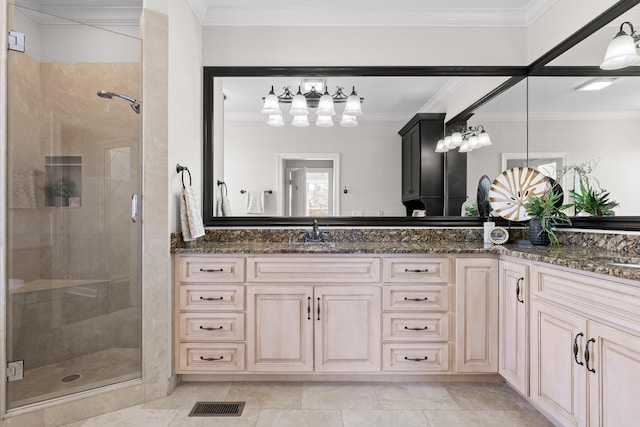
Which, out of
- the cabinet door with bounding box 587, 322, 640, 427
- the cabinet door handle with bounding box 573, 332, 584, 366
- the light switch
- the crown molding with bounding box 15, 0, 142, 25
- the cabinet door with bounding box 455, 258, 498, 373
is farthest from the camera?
the crown molding with bounding box 15, 0, 142, 25

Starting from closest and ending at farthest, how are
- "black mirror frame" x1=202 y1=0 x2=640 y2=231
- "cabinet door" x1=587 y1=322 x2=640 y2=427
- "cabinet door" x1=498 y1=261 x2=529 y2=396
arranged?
1. "cabinet door" x1=587 y1=322 x2=640 y2=427
2. "cabinet door" x1=498 y1=261 x2=529 y2=396
3. "black mirror frame" x1=202 y1=0 x2=640 y2=231

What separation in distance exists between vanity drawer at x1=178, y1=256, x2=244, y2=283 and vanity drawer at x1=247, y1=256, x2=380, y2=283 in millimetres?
75

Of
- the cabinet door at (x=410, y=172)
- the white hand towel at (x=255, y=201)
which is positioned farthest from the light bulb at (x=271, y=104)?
the cabinet door at (x=410, y=172)

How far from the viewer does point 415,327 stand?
2297mm

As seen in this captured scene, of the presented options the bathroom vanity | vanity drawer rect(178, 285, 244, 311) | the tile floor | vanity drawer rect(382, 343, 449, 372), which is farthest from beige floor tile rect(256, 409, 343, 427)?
vanity drawer rect(178, 285, 244, 311)

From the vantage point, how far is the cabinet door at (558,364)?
5.23 ft

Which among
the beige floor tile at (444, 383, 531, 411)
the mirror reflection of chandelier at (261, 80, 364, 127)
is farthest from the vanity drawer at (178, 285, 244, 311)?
the beige floor tile at (444, 383, 531, 411)

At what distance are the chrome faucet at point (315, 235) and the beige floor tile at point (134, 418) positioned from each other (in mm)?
1372

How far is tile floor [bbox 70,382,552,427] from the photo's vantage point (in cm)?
195

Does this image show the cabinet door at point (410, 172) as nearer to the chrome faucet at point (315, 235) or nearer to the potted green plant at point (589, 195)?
the chrome faucet at point (315, 235)

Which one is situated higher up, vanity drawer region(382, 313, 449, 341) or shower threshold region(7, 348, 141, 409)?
vanity drawer region(382, 313, 449, 341)

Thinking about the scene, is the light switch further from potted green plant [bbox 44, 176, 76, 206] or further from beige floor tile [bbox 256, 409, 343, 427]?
beige floor tile [bbox 256, 409, 343, 427]

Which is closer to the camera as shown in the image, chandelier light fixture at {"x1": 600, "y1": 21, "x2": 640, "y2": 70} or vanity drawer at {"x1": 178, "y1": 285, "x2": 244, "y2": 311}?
chandelier light fixture at {"x1": 600, "y1": 21, "x2": 640, "y2": 70}

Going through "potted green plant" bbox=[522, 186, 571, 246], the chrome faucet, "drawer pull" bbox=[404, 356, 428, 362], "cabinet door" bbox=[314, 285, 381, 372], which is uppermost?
"potted green plant" bbox=[522, 186, 571, 246]
